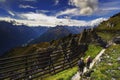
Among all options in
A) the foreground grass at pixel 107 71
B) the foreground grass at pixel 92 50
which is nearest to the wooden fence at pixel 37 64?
the foreground grass at pixel 92 50

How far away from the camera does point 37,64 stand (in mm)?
32500

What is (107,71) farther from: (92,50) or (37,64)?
(92,50)

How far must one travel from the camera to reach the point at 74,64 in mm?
42719

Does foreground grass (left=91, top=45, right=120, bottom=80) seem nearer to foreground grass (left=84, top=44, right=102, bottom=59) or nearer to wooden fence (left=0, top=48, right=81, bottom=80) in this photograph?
wooden fence (left=0, top=48, right=81, bottom=80)

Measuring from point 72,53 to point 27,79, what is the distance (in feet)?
51.4

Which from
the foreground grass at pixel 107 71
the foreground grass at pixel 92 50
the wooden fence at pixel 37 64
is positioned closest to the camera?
the foreground grass at pixel 107 71

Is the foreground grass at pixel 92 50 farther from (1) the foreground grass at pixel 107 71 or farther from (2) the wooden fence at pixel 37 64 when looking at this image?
(1) the foreground grass at pixel 107 71

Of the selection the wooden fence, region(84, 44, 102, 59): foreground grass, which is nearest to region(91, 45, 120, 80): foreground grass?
the wooden fence

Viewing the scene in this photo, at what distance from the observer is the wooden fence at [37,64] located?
28484 millimetres

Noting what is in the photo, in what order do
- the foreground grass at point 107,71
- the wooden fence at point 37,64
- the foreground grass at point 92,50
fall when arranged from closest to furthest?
the foreground grass at point 107,71 < the wooden fence at point 37,64 < the foreground grass at point 92,50

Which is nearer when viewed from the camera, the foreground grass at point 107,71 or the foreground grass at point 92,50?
the foreground grass at point 107,71

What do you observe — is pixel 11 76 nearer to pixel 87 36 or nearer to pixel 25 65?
pixel 25 65

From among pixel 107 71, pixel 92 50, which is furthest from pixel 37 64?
pixel 92 50

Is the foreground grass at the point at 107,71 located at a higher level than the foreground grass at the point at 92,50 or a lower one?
higher
